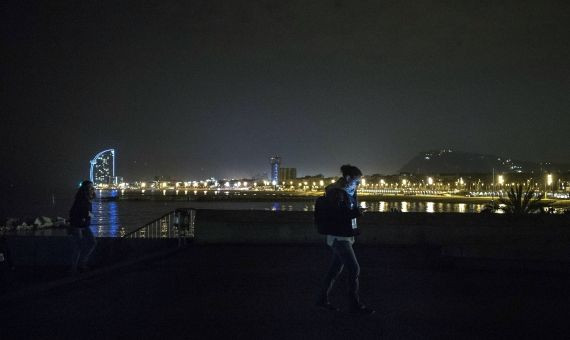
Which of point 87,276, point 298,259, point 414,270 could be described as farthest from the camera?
point 298,259

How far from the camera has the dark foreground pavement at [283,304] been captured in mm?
5957

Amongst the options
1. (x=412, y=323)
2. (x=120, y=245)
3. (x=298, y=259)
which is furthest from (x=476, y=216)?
(x=120, y=245)

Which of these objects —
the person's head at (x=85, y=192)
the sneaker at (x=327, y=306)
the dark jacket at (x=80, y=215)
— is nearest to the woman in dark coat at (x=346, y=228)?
the sneaker at (x=327, y=306)

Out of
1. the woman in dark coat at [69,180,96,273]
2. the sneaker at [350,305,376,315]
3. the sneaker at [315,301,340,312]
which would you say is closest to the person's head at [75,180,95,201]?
the woman in dark coat at [69,180,96,273]

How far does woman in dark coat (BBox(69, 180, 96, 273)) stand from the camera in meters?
9.96

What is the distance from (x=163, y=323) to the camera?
6254 mm

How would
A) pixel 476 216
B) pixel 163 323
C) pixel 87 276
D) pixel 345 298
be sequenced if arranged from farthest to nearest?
pixel 476 216 < pixel 87 276 < pixel 345 298 < pixel 163 323

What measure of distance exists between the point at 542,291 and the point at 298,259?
15.6 feet

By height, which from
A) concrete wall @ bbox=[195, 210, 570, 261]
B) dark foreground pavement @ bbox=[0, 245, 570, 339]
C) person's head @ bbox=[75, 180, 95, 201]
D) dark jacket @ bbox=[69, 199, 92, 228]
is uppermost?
person's head @ bbox=[75, 180, 95, 201]

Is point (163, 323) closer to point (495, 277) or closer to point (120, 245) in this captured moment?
point (495, 277)

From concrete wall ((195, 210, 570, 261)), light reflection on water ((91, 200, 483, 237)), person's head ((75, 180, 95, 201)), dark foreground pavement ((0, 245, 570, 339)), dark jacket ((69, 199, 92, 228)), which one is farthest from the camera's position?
light reflection on water ((91, 200, 483, 237))

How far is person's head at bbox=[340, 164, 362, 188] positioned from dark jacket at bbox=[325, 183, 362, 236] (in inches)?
6.9

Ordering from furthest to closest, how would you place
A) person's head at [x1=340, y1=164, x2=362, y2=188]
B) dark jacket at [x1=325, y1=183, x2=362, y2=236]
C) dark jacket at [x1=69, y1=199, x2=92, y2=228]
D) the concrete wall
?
the concrete wall, dark jacket at [x1=69, y1=199, x2=92, y2=228], person's head at [x1=340, y1=164, x2=362, y2=188], dark jacket at [x1=325, y1=183, x2=362, y2=236]

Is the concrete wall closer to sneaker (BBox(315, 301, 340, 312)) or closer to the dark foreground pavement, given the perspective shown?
the dark foreground pavement
